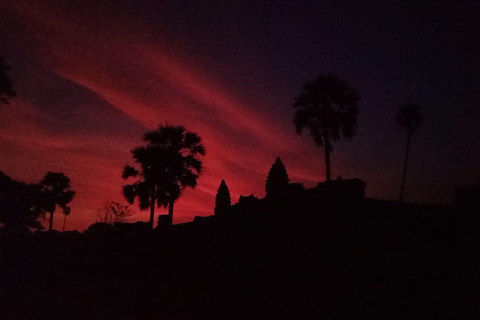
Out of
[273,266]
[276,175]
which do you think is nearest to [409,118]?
[276,175]

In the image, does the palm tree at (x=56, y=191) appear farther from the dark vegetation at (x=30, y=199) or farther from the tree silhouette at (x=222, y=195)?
the tree silhouette at (x=222, y=195)

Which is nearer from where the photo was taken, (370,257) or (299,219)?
(370,257)

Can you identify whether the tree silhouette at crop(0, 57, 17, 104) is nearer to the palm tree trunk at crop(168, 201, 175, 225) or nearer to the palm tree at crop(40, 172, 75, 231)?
the palm tree trunk at crop(168, 201, 175, 225)

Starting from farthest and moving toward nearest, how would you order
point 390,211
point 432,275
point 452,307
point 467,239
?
point 390,211 < point 467,239 < point 432,275 < point 452,307

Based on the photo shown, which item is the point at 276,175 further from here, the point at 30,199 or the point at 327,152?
the point at 30,199

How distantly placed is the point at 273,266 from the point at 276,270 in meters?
0.26

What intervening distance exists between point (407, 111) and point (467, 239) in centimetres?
3586

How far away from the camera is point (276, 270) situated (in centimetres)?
1041

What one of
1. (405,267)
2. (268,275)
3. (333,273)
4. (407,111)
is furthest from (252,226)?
(407,111)

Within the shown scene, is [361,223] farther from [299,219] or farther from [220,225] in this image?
[220,225]

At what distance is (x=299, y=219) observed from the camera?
44.4 feet

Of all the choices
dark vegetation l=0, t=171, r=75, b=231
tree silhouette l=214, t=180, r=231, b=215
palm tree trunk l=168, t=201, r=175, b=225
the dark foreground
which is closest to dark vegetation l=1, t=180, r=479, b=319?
the dark foreground

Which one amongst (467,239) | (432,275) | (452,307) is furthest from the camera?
(467,239)

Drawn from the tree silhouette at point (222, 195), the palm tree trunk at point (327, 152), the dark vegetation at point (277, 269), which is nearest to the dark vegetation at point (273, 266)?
the dark vegetation at point (277, 269)
